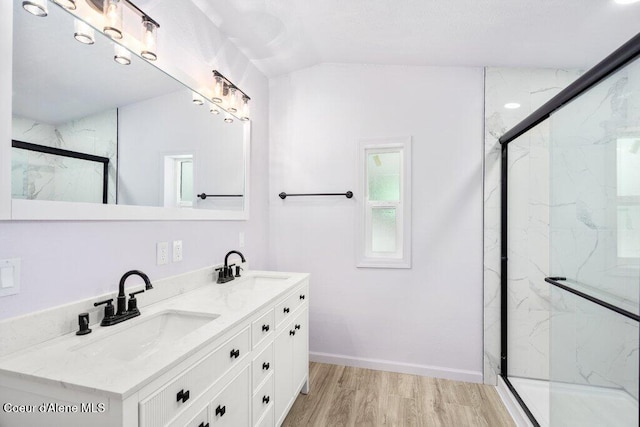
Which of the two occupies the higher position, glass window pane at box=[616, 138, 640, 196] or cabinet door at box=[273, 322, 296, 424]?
glass window pane at box=[616, 138, 640, 196]

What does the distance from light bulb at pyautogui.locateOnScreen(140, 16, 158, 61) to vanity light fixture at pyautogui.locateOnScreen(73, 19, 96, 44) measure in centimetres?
23

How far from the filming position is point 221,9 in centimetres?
196

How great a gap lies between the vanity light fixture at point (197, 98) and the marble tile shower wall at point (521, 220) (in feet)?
6.81

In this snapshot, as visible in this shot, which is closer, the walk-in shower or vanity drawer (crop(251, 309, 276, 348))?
the walk-in shower

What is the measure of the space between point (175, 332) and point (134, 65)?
1230mm

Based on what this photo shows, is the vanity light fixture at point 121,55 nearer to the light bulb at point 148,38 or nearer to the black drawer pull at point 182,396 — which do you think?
the light bulb at point 148,38

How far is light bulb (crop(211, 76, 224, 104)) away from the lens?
2.00 m

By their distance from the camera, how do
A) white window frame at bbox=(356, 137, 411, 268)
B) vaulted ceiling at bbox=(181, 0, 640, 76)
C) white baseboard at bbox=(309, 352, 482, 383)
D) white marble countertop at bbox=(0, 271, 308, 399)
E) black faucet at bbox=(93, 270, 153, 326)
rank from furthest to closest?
white window frame at bbox=(356, 137, 411, 268) < white baseboard at bbox=(309, 352, 482, 383) < vaulted ceiling at bbox=(181, 0, 640, 76) < black faucet at bbox=(93, 270, 153, 326) < white marble countertop at bbox=(0, 271, 308, 399)

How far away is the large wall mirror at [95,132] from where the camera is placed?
1038mm

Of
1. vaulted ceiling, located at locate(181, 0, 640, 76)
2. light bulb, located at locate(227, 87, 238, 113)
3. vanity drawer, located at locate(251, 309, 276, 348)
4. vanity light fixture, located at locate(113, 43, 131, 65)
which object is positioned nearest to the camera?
vanity light fixture, located at locate(113, 43, 131, 65)

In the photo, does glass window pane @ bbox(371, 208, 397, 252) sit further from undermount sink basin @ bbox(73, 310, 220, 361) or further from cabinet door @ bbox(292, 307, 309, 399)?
undermount sink basin @ bbox(73, 310, 220, 361)

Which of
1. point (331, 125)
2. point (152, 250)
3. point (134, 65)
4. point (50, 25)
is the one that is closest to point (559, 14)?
point (331, 125)

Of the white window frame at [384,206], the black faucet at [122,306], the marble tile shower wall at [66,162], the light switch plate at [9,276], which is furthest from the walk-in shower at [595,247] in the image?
the light switch plate at [9,276]

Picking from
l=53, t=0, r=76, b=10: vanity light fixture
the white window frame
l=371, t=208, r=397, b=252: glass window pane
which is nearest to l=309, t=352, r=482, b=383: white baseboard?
the white window frame
